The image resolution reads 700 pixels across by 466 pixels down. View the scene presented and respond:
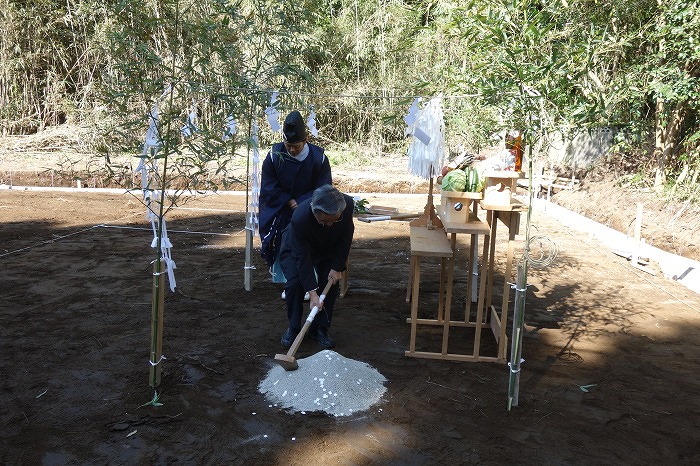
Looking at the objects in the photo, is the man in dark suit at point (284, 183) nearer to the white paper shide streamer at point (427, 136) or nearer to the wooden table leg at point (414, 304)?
the white paper shide streamer at point (427, 136)

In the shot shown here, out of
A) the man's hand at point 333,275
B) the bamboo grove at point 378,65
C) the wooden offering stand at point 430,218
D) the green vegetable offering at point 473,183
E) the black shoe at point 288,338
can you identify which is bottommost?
the black shoe at point 288,338

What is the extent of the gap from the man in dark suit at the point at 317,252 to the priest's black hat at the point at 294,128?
0.58 m

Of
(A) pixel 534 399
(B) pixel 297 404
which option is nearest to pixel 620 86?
(A) pixel 534 399

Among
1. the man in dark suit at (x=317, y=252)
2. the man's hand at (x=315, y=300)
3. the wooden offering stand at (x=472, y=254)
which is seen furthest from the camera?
the wooden offering stand at (x=472, y=254)

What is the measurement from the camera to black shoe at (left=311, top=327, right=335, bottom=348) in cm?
384

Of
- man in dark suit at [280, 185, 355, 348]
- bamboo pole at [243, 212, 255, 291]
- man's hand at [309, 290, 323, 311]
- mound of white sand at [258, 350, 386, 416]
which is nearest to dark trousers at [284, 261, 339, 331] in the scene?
man in dark suit at [280, 185, 355, 348]

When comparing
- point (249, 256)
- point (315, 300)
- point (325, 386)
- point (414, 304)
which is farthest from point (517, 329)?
point (249, 256)

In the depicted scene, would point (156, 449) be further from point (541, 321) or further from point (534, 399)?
point (541, 321)

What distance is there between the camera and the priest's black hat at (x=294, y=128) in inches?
155

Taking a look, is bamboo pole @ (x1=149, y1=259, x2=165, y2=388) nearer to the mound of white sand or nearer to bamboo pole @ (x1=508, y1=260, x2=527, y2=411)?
the mound of white sand

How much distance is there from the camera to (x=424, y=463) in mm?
2602

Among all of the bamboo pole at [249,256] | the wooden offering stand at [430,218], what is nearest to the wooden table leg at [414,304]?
the wooden offering stand at [430,218]

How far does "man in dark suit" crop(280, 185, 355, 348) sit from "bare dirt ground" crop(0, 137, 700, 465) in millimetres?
208

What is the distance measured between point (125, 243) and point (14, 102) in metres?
8.86
